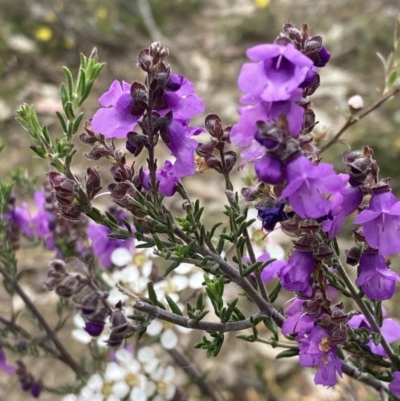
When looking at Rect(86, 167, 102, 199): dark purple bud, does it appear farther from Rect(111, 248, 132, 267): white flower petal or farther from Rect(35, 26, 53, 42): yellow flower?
Rect(35, 26, 53, 42): yellow flower

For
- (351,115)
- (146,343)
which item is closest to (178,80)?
(351,115)

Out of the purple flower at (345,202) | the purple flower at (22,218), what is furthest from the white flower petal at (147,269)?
the purple flower at (345,202)

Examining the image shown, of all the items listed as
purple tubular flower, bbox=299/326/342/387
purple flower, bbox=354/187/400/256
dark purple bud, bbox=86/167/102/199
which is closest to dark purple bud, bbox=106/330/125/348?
Result: dark purple bud, bbox=86/167/102/199

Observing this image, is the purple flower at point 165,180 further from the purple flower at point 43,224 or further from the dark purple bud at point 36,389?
the dark purple bud at point 36,389

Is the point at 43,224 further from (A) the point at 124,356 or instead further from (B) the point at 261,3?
(B) the point at 261,3

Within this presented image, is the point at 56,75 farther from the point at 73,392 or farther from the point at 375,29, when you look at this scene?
the point at 73,392

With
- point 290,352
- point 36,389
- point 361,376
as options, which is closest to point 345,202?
point 290,352
